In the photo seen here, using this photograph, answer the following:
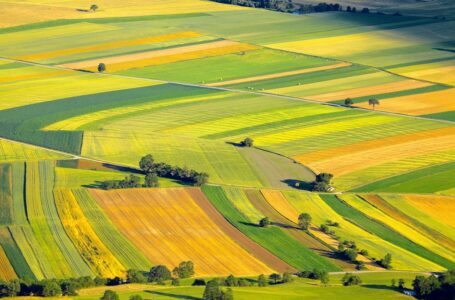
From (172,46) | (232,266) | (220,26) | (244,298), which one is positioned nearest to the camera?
(244,298)

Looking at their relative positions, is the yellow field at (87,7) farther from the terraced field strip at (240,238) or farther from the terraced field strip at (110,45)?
the terraced field strip at (240,238)

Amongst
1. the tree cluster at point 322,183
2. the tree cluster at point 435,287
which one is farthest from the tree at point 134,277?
the tree cluster at point 322,183

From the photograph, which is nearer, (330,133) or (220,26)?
(330,133)

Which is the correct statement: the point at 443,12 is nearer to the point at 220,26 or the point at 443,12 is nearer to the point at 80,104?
the point at 220,26

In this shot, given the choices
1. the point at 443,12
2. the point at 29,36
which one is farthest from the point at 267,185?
the point at 443,12

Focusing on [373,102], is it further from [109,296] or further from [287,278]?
[109,296]

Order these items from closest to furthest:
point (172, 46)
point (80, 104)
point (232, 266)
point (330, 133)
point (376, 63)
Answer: point (232, 266) → point (330, 133) → point (80, 104) → point (376, 63) → point (172, 46)

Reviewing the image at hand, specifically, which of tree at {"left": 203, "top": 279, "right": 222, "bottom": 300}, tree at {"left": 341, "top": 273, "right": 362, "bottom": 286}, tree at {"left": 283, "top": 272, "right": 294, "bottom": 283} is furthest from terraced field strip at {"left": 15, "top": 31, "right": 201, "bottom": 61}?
tree at {"left": 203, "top": 279, "right": 222, "bottom": 300}
